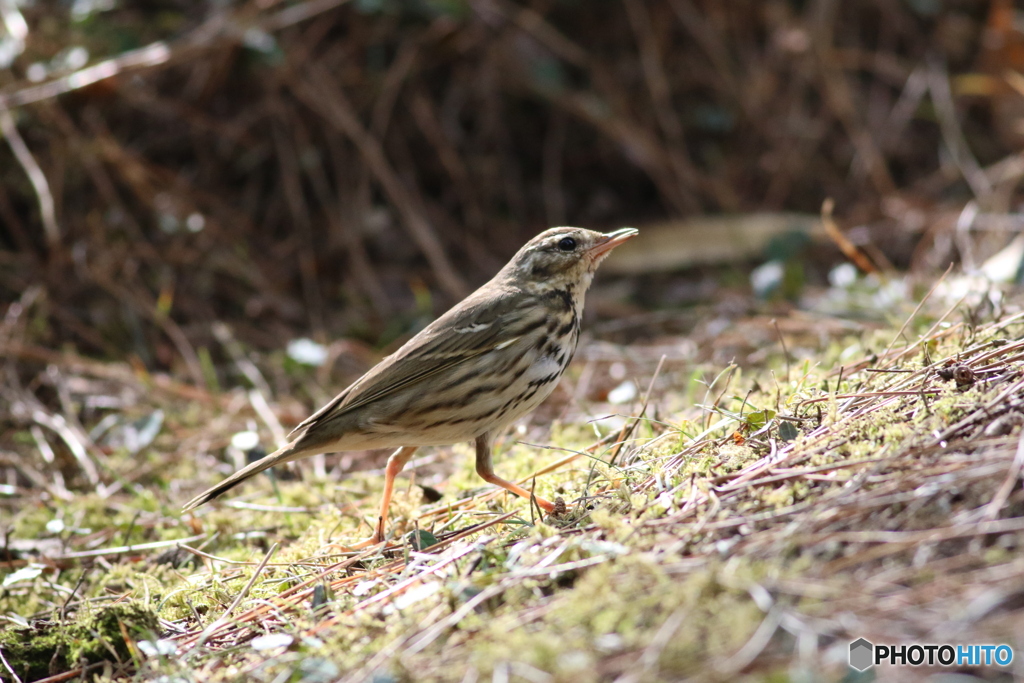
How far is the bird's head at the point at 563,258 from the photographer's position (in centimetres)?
496

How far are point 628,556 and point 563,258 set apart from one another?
2.41 metres

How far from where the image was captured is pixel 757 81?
9641 millimetres

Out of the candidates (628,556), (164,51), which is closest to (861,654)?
(628,556)

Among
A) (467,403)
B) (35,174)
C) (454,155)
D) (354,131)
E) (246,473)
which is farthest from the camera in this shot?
(454,155)

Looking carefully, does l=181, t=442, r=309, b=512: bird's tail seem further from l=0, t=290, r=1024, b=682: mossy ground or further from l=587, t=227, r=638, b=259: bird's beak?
l=587, t=227, r=638, b=259: bird's beak

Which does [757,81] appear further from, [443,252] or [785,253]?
[443,252]

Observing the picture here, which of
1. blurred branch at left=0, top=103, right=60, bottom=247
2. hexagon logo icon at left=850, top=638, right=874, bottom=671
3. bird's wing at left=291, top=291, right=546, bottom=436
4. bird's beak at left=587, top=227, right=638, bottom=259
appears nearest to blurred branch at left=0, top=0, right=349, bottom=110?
blurred branch at left=0, top=103, right=60, bottom=247

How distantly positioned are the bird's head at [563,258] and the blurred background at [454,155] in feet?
7.97

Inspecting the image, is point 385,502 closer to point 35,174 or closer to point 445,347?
point 445,347

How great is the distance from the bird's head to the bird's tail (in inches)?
58.6

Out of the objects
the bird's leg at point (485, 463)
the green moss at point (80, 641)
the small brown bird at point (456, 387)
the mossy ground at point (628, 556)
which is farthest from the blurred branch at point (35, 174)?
the bird's leg at point (485, 463)

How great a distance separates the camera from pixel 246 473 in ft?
14.0

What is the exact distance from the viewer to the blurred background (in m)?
7.64

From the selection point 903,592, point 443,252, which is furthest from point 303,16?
point 903,592
